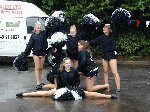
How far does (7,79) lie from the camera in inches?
514

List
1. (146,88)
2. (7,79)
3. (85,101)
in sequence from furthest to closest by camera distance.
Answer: (7,79)
(146,88)
(85,101)

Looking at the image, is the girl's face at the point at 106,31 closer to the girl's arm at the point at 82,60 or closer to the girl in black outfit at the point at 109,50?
the girl in black outfit at the point at 109,50

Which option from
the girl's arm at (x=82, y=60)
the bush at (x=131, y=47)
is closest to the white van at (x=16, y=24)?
the bush at (x=131, y=47)

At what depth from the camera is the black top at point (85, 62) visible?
412 inches

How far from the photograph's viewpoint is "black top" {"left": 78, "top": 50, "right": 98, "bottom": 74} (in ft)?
34.3

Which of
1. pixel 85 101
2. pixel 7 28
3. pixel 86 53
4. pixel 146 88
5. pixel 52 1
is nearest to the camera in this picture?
pixel 85 101

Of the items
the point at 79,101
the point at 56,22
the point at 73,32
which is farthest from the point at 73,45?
the point at 79,101

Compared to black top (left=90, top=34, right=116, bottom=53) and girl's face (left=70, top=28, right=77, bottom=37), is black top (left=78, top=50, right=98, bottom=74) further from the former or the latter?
girl's face (left=70, top=28, right=77, bottom=37)

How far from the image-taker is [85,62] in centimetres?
1047

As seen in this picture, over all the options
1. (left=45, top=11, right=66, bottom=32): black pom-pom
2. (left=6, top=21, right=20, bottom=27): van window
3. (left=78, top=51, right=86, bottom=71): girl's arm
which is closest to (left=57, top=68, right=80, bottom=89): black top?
(left=78, top=51, right=86, bottom=71): girl's arm

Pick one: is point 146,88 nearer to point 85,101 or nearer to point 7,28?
point 85,101

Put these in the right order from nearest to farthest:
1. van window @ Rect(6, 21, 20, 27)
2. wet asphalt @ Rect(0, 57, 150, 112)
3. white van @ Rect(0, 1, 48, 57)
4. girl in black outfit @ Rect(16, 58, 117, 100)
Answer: wet asphalt @ Rect(0, 57, 150, 112)
girl in black outfit @ Rect(16, 58, 117, 100)
white van @ Rect(0, 1, 48, 57)
van window @ Rect(6, 21, 20, 27)

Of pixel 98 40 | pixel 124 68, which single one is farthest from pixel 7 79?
pixel 124 68

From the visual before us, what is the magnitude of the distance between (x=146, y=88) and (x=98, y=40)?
5.71 feet
